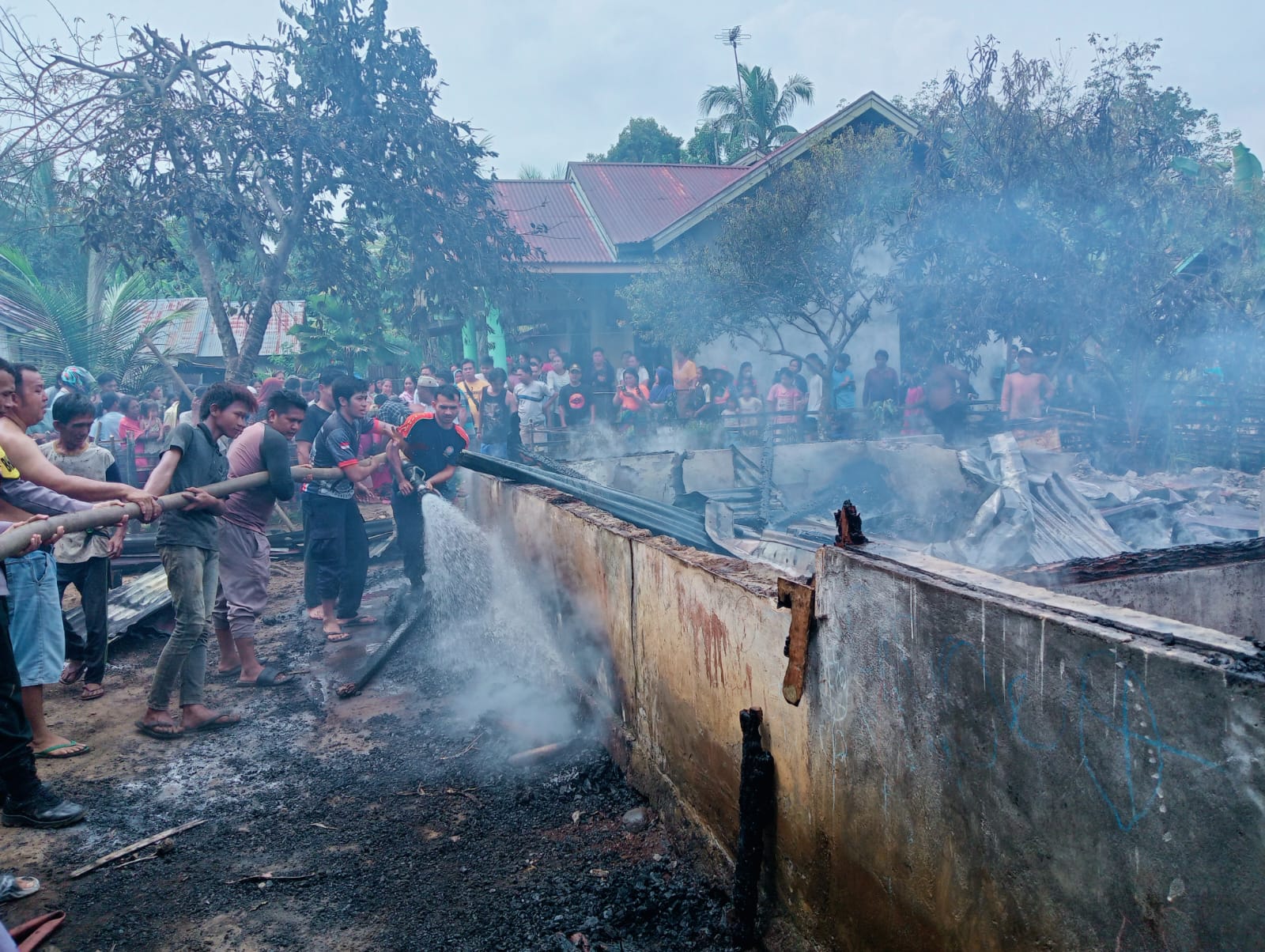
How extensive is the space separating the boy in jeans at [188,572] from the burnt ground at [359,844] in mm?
168

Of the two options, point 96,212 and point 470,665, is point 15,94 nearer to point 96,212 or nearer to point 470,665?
point 96,212

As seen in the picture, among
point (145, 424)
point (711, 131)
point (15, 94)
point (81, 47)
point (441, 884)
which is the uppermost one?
point (711, 131)

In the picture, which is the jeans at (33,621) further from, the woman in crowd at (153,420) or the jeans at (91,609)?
the woman in crowd at (153,420)

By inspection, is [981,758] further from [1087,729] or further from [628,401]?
[628,401]

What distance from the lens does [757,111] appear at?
35656 millimetres

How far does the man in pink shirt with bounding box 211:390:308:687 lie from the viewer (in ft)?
18.7

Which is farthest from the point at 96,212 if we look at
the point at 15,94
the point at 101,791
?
the point at 101,791

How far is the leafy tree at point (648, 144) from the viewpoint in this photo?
39312 millimetres

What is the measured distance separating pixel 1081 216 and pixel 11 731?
1244 cm

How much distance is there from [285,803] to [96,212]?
25.6 feet

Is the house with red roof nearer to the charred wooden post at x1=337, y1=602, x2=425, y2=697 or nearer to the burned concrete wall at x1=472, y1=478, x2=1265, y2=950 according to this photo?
the charred wooden post at x1=337, y1=602, x2=425, y2=697

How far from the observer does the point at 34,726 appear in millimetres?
4625

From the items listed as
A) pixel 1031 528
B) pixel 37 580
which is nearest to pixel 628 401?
pixel 1031 528

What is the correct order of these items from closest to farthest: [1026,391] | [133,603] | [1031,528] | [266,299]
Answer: [133,603] → [1031,528] → [266,299] → [1026,391]
